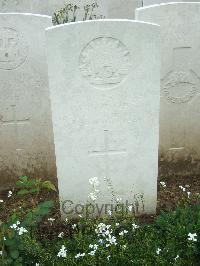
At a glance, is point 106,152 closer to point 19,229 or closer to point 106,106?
point 106,106

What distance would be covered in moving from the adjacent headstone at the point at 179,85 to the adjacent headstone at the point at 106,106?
2.48 feet

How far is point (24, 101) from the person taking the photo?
391 centimetres

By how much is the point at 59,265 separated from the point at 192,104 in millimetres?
1929

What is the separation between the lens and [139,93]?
3150mm

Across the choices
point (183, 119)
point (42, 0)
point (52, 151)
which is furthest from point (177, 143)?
point (42, 0)

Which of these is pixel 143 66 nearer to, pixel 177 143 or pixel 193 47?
pixel 193 47

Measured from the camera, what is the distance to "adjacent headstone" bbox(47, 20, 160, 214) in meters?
2.98

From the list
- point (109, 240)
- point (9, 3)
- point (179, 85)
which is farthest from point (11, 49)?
point (9, 3)

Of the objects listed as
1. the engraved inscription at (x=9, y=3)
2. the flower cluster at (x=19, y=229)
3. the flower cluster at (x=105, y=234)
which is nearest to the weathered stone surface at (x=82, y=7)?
the engraved inscription at (x=9, y=3)

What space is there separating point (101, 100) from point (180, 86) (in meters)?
1.10

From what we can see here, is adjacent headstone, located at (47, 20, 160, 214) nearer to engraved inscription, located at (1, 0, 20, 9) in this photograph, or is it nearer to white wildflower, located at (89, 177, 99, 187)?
white wildflower, located at (89, 177, 99, 187)

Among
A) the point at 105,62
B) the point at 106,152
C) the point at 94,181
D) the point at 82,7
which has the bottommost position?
the point at 94,181

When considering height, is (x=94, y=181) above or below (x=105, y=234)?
above

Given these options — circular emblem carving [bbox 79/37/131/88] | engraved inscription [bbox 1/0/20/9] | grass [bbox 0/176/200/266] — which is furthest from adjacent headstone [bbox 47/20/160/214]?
engraved inscription [bbox 1/0/20/9]
